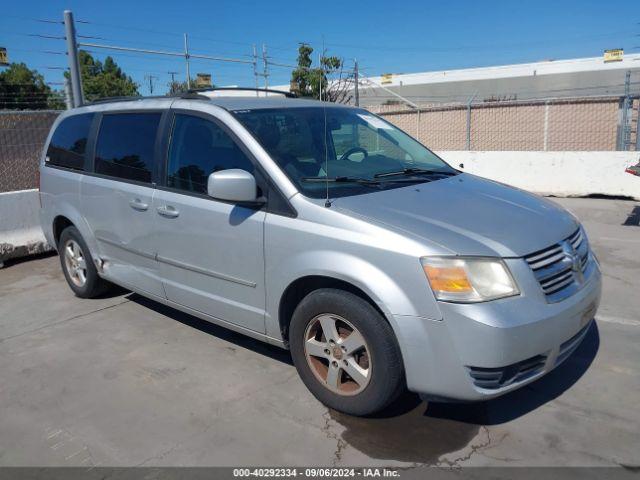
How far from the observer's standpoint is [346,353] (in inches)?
120

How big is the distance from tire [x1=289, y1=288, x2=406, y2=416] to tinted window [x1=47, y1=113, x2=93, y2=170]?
297 cm

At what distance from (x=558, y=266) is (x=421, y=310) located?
2.85 feet

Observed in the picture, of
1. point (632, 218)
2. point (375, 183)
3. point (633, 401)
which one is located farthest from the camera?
point (632, 218)

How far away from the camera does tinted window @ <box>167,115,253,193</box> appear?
364 centimetres

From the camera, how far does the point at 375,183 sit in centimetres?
352

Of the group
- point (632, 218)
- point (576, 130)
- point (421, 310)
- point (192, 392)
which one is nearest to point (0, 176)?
point (192, 392)

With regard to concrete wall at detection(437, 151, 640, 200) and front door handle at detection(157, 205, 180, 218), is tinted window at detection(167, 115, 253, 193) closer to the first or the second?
front door handle at detection(157, 205, 180, 218)

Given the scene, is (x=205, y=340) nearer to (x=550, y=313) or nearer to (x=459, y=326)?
(x=459, y=326)

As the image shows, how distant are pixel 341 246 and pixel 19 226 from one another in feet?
18.9

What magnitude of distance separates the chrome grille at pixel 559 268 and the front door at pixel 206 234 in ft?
5.23

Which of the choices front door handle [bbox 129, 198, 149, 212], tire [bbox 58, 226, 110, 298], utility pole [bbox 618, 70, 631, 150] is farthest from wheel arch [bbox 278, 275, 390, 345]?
utility pole [bbox 618, 70, 631, 150]

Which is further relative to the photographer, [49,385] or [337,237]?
[49,385]

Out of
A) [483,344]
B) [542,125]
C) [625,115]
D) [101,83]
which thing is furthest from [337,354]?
[101,83]

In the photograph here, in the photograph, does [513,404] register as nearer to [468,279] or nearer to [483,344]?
[483,344]
